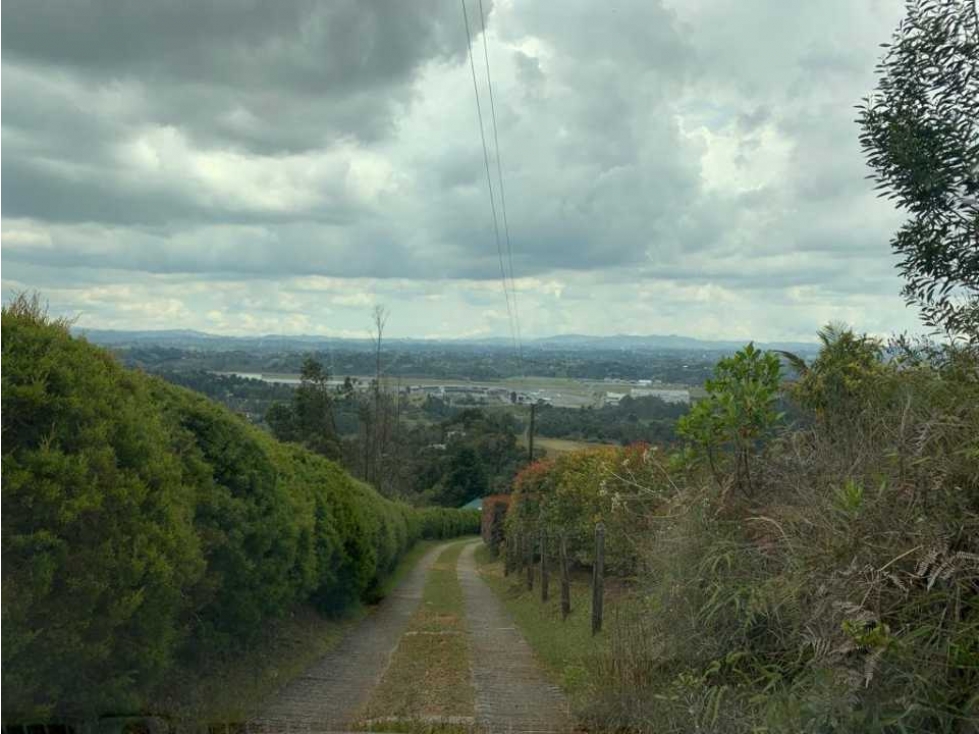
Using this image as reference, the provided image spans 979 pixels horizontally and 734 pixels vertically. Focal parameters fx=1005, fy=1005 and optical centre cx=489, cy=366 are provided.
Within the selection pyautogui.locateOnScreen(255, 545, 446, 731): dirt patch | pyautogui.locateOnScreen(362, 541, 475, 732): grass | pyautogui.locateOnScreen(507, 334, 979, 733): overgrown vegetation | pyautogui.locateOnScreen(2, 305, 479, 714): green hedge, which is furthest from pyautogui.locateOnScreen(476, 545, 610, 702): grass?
pyautogui.locateOnScreen(2, 305, 479, 714): green hedge

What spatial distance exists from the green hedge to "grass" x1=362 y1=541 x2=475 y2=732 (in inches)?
65.7

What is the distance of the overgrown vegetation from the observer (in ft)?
14.5

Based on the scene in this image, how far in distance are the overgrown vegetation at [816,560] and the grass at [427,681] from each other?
1.28m

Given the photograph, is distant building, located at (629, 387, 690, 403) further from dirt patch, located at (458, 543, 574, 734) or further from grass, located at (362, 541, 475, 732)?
grass, located at (362, 541, 475, 732)

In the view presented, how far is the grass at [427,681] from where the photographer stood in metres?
7.92

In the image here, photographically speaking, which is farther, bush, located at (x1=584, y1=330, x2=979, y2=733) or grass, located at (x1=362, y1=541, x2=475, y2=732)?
grass, located at (x1=362, y1=541, x2=475, y2=732)

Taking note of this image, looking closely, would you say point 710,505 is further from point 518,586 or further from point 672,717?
point 518,586

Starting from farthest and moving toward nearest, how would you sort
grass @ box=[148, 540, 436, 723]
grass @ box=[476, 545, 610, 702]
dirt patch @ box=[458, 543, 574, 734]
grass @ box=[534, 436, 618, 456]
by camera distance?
grass @ box=[534, 436, 618, 456]
grass @ box=[476, 545, 610, 702]
dirt patch @ box=[458, 543, 574, 734]
grass @ box=[148, 540, 436, 723]

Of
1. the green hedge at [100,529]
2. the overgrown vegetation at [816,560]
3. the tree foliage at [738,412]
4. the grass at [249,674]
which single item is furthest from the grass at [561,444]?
the tree foliage at [738,412]

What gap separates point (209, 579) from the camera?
27.7ft

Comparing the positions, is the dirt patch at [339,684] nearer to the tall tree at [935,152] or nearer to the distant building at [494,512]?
the tall tree at [935,152]

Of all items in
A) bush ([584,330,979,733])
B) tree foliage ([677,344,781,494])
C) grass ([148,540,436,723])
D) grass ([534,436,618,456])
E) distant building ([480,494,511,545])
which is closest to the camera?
bush ([584,330,979,733])

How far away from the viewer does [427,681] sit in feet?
32.3

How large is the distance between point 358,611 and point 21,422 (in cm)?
1298
